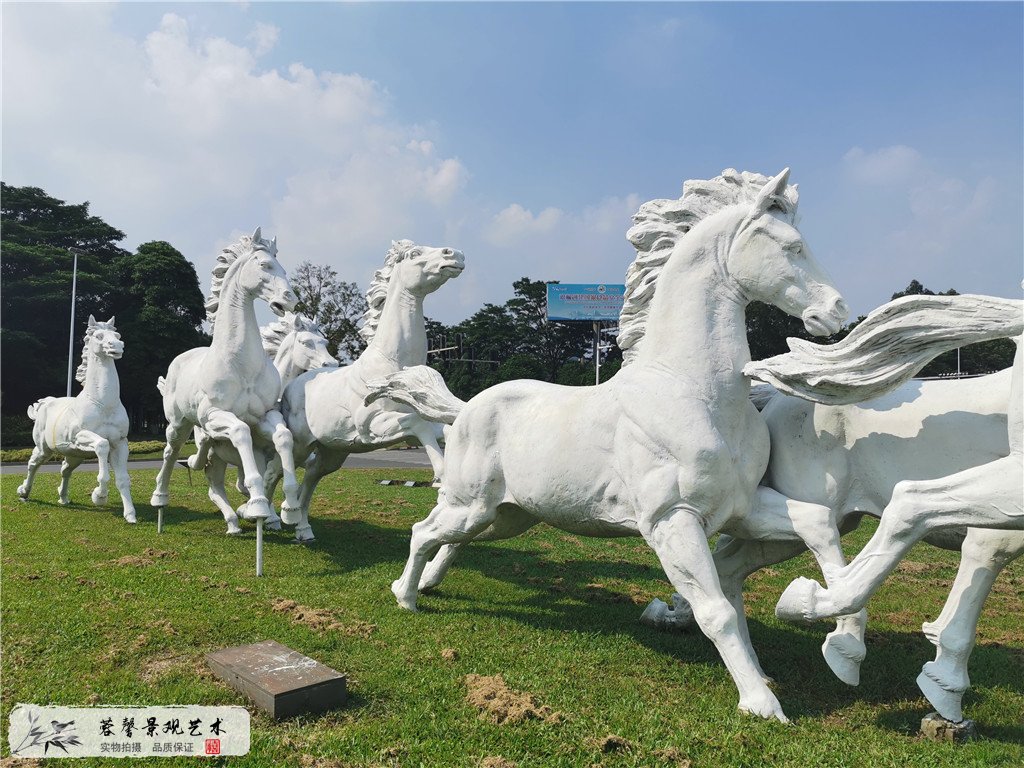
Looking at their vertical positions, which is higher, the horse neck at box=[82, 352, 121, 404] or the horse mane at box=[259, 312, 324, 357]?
the horse mane at box=[259, 312, 324, 357]

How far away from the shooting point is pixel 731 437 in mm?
3549

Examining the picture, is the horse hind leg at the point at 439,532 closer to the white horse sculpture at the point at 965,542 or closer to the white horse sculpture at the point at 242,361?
the white horse sculpture at the point at 965,542

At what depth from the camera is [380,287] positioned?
299 inches

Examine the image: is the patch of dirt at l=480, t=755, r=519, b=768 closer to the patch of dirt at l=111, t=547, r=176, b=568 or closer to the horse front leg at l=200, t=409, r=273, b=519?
the horse front leg at l=200, t=409, r=273, b=519

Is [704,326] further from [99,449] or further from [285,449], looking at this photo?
[99,449]

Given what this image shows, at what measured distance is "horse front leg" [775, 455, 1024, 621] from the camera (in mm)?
2672

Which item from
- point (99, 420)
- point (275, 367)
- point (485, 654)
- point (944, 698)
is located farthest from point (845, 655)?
point (99, 420)

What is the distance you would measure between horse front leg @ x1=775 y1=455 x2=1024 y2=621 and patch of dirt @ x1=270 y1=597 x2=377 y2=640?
9.18ft

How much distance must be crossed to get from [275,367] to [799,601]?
22.5ft

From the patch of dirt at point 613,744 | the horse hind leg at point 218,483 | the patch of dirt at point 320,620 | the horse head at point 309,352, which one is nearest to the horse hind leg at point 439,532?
the patch of dirt at point 320,620

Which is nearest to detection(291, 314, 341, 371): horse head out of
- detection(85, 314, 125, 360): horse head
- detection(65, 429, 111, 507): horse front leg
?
detection(85, 314, 125, 360): horse head

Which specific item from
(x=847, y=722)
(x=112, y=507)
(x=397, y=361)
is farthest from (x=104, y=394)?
(x=847, y=722)

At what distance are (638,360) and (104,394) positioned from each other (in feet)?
28.2

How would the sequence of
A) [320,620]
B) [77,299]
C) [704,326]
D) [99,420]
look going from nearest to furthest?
[704,326], [320,620], [99,420], [77,299]
